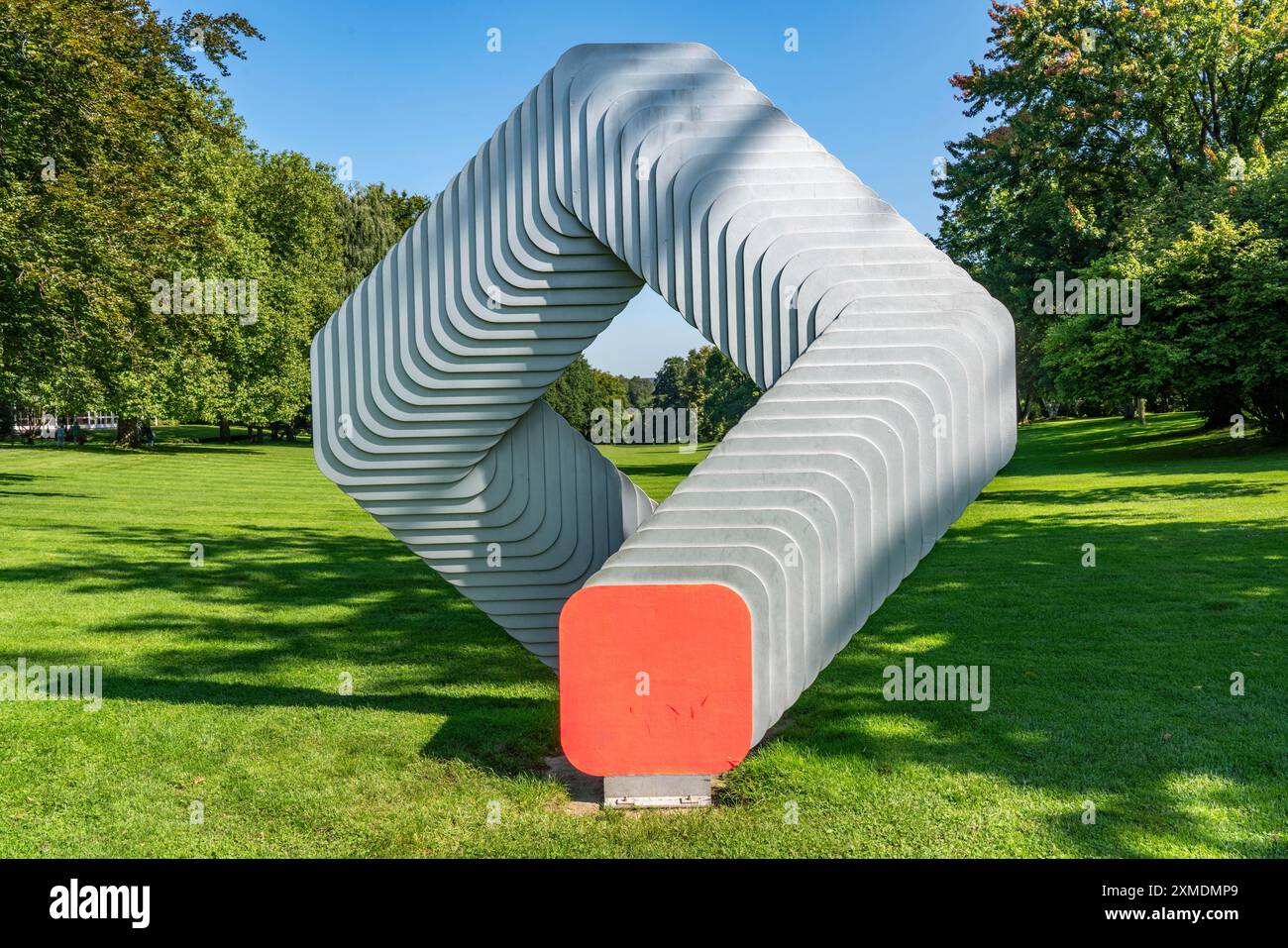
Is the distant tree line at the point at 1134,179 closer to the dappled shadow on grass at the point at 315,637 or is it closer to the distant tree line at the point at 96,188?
the dappled shadow on grass at the point at 315,637

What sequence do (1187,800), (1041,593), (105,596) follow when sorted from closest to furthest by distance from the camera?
1. (1187,800)
2. (1041,593)
3. (105,596)

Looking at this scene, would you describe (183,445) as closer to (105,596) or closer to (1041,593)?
(105,596)

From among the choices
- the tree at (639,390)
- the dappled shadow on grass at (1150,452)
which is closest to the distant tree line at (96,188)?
the dappled shadow on grass at (1150,452)

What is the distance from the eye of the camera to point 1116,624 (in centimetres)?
994

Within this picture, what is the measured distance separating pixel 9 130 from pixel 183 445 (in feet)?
118

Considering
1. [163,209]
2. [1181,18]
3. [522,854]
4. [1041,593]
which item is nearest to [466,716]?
[522,854]

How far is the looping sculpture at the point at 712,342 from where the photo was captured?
5238 millimetres

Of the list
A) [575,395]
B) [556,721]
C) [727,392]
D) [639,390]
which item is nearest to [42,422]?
[575,395]

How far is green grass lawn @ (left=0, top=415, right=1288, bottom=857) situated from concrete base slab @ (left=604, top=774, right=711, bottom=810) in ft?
0.47

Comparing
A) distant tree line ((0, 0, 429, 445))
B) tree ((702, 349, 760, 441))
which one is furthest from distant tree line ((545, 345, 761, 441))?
distant tree line ((0, 0, 429, 445))

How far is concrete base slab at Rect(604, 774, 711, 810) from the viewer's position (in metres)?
5.67

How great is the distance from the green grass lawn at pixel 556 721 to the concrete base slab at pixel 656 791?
0.47 feet

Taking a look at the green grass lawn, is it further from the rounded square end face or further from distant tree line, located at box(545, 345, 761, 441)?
distant tree line, located at box(545, 345, 761, 441)

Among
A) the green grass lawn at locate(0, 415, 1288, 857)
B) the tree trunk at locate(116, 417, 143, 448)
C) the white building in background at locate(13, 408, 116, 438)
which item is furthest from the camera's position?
the white building in background at locate(13, 408, 116, 438)
